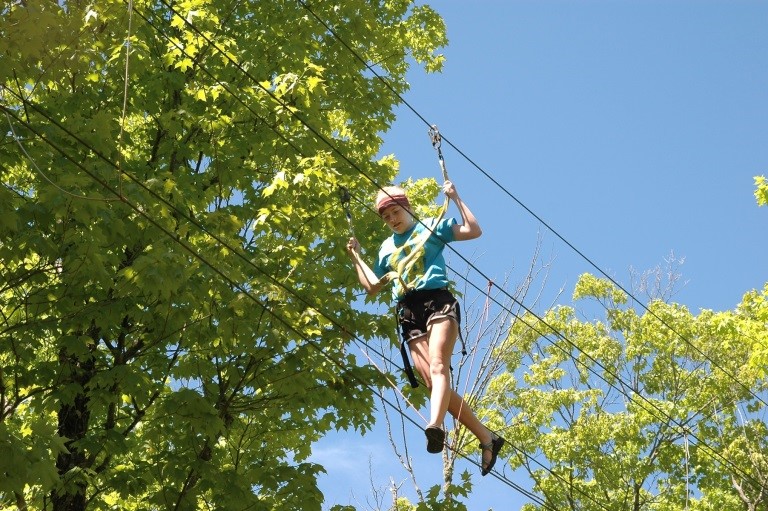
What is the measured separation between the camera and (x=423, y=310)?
6.51m

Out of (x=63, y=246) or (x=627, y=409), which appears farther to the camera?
(x=627, y=409)

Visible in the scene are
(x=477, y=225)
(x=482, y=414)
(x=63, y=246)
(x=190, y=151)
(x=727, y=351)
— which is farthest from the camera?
(x=727, y=351)

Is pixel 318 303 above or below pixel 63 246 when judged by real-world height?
above

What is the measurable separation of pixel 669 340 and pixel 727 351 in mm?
1371

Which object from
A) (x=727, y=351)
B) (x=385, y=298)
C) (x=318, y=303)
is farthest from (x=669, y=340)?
(x=318, y=303)

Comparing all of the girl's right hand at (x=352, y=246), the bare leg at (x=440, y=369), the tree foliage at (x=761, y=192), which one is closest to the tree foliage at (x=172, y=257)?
the girl's right hand at (x=352, y=246)

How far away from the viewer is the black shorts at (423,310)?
21.1ft

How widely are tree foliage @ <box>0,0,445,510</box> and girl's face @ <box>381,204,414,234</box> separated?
1.06m

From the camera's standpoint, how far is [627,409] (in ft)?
77.3

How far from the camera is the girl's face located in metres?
6.70

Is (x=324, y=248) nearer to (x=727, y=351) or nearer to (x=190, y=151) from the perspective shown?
(x=190, y=151)

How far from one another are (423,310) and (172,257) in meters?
1.98

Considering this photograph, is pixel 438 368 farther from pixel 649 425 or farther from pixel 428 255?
pixel 649 425

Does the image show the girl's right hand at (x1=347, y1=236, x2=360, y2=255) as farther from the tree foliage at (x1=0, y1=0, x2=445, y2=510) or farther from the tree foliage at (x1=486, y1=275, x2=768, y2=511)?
the tree foliage at (x1=486, y1=275, x2=768, y2=511)
